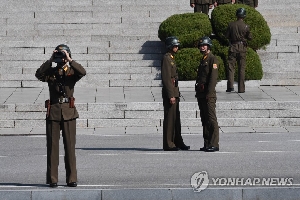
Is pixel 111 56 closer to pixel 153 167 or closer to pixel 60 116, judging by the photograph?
pixel 153 167

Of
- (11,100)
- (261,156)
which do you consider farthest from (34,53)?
(261,156)

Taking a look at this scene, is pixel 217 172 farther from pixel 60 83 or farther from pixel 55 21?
pixel 55 21

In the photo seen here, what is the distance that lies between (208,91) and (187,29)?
753 cm

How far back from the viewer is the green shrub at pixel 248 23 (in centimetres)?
2309

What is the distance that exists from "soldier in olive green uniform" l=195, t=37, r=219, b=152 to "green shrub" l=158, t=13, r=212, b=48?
7.07m

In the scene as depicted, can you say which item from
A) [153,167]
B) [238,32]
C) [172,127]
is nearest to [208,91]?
[172,127]

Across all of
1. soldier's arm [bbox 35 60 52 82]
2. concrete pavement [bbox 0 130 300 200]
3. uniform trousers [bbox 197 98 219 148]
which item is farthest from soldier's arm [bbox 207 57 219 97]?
soldier's arm [bbox 35 60 52 82]

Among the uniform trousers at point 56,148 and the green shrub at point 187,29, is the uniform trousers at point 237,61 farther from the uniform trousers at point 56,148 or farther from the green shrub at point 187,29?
the uniform trousers at point 56,148

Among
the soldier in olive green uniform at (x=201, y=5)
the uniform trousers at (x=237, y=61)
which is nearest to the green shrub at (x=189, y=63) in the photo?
the uniform trousers at (x=237, y=61)

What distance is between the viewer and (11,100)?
19.8 meters

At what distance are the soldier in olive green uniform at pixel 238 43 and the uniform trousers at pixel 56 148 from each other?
915 cm

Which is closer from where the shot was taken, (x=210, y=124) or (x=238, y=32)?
(x=210, y=124)

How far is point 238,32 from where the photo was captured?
A: 21.5 meters

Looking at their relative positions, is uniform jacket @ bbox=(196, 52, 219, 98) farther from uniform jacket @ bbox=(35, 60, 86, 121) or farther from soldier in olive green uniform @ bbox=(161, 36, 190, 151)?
uniform jacket @ bbox=(35, 60, 86, 121)
